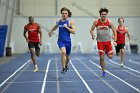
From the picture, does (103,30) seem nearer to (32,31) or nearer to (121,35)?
(32,31)

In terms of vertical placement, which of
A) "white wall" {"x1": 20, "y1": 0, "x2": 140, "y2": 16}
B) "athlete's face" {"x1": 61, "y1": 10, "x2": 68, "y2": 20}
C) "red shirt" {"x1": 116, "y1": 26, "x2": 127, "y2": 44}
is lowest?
"red shirt" {"x1": 116, "y1": 26, "x2": 127, "y2": 44}

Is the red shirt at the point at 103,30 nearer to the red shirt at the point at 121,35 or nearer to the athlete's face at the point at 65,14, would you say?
the athlete's face at the point at 65,14

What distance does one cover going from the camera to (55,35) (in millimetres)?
24172

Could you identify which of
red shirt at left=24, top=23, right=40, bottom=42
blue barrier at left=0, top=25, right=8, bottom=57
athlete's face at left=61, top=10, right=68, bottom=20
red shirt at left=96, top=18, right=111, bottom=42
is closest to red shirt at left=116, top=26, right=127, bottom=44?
red shirt at left=24, top=23, right=40, bottom=42

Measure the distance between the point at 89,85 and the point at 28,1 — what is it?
1660 cm

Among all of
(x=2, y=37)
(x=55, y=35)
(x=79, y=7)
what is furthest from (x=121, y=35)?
(x=79, y=7)

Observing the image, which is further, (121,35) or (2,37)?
(2,37)

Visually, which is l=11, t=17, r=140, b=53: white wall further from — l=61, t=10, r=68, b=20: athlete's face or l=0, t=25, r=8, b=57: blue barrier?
l=61, t=10, r=68, b=20: athlete's face

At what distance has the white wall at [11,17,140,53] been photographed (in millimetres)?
23844

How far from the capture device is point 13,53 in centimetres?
2358

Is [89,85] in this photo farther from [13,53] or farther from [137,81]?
[13,53]

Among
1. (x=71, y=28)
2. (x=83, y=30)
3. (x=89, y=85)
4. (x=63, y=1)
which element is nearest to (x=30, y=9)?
(x=63, y=1)

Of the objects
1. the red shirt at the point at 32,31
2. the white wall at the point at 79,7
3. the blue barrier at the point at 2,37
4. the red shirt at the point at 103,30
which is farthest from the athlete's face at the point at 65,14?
the white wall at the point at 79,7

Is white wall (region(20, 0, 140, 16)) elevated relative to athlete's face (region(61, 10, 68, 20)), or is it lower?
elevated
